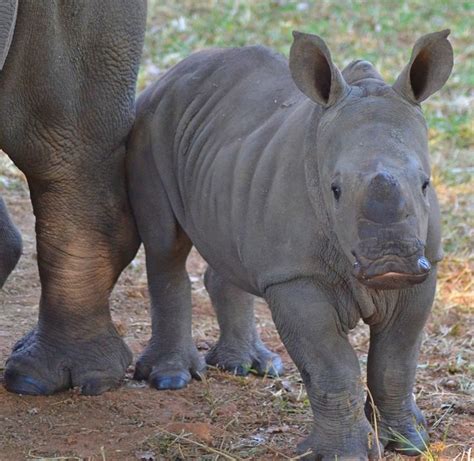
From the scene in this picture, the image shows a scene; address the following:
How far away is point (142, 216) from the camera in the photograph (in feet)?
19.4

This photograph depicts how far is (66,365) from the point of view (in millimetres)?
5977

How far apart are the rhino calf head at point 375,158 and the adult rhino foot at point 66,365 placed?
1.68 meters

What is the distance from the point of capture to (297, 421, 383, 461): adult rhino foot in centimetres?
477

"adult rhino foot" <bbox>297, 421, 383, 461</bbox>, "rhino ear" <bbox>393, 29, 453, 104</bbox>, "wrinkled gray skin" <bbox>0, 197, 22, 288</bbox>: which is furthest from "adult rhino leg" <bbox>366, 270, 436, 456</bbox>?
"wrinkled gray skin" <bbox>0, 197, 22, 288</bbox>

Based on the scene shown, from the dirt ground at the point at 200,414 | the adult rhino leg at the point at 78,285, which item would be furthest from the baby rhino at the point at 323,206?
the dirt ground at the point at 200,414

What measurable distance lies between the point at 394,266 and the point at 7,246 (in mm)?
2448

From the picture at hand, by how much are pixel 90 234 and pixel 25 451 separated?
1.12 metres

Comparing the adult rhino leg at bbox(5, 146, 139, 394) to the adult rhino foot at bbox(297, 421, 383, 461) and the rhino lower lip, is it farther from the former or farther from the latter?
the rhino lower lip

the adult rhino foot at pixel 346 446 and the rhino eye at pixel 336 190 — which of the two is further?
the adult rhino foot at pixel 346 446

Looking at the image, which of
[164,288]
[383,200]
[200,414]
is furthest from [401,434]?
[164,288]

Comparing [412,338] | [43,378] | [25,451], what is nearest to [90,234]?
[43,378]

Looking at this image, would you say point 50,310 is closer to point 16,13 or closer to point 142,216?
point 142,216

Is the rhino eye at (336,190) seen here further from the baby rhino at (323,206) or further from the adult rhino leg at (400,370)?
the adult rhino leg at (400,370)

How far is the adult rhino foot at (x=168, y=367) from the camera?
19.6 feet
